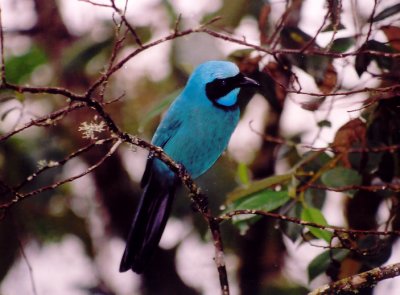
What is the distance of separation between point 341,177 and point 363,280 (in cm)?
81

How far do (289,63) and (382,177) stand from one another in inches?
26.6

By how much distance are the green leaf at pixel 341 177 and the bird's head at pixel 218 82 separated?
609 mm

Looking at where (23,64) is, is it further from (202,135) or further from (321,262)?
(321,262)

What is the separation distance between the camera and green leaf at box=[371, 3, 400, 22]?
8.71ft

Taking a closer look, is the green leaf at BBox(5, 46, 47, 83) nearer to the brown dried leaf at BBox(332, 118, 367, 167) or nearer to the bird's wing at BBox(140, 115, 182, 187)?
the bird's wing at BBox(140, 115, 182, 187)

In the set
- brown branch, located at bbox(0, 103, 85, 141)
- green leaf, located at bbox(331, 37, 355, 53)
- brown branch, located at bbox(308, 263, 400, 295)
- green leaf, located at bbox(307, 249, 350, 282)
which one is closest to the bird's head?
green leaf, located at bbox(331, 37, 355, 53)

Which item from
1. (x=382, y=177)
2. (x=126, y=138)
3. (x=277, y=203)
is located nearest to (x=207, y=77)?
(x=277, y=203)

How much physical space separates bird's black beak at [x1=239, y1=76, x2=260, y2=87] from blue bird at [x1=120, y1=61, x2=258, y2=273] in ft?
0.16

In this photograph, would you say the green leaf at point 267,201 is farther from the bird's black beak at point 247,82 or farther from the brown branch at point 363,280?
the brown branch at point 363,280

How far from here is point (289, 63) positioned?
2.98m

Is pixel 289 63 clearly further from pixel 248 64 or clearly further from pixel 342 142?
pixel 342 142

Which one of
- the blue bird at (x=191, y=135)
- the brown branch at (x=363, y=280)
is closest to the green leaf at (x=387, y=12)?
the blue bird at (x=191, y=135)

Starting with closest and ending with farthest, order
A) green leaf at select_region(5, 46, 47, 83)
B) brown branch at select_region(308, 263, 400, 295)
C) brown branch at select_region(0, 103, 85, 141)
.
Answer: brown branch at select_region(0, 103, 85, 141) < brown branch at select_region(308, 263, 400, 295) < green leaf at select_region(5, 46, 47, 83)

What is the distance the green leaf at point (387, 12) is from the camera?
8.71 feet
